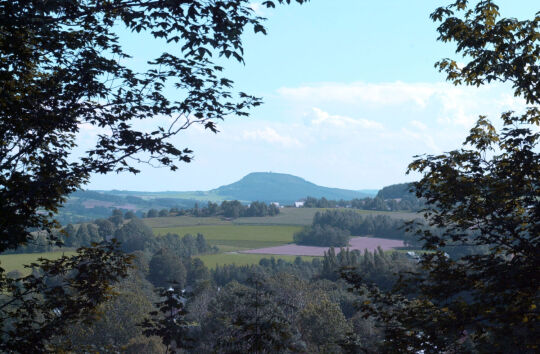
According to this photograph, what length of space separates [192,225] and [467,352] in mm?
156909

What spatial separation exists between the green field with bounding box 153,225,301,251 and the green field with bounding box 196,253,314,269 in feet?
23.2

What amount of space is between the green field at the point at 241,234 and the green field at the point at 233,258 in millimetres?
7063

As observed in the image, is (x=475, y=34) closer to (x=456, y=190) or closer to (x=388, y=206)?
(x=456, y=190)

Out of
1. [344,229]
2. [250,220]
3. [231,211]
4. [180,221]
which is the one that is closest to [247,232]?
[250,220]

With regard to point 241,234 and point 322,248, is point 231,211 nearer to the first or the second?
point 241,234

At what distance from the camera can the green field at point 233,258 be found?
11475 cm

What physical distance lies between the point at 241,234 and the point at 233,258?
2806cm

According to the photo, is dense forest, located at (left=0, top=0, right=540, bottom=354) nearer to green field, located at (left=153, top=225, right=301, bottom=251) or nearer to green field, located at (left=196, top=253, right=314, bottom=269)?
green field, located at (left=196, top=253, right=314, bottom=269)

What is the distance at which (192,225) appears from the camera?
16188 cm

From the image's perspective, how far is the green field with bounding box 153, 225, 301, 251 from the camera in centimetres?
13638

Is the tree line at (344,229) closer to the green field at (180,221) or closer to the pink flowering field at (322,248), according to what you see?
the pink flowering field at (322,248)

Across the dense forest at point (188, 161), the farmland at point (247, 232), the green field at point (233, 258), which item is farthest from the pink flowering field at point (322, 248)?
Answer: the dense forest at point (188, 161)

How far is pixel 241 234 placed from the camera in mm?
147250

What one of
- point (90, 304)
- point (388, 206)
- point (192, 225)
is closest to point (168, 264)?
point (192, 225)
